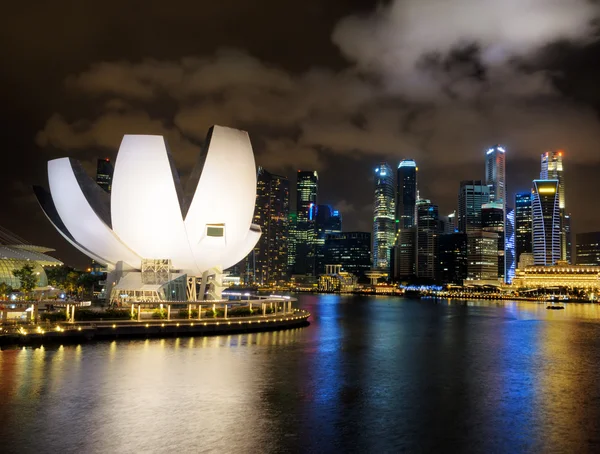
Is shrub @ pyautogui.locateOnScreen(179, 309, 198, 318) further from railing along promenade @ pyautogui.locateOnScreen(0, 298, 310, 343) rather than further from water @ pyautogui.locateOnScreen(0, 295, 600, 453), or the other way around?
water @ pyautogui.locateOnScreen(0, 295, 600, 453)

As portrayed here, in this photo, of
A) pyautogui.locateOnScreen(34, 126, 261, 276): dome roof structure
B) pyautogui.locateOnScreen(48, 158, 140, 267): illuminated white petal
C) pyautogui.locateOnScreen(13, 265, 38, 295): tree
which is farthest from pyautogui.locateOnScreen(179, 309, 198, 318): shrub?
pyautogui.locateOnScreen(13, 265, 38, 295): tree

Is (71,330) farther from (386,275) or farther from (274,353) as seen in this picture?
(386,275)

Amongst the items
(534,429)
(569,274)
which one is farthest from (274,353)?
(569,274)

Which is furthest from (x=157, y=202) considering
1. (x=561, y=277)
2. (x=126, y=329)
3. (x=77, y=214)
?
(x=561, y=277)

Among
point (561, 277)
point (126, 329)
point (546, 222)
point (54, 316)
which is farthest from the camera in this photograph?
point (546, 222)

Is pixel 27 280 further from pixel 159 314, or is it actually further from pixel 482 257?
pixel 482 257

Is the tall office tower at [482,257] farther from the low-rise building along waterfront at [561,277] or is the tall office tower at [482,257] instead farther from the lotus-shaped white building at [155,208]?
the lotus-shaped white building at [155,208]
